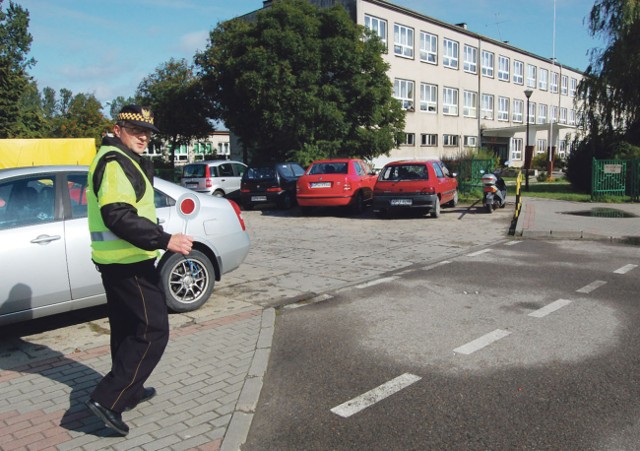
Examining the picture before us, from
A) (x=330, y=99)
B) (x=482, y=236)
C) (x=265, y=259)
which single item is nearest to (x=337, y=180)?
(x=482, y=236)

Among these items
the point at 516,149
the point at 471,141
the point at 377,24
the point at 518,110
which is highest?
the point at 377,24

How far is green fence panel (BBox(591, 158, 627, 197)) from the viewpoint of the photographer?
19.7m

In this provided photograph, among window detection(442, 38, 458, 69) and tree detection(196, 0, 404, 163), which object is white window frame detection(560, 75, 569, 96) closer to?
window detection(442, 38, 458, 69)

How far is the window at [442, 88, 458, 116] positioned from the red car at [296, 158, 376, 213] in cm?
2881

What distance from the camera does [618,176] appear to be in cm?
1970

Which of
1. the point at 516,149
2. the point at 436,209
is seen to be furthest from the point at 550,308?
the point at 516,149

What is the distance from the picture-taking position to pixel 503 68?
5119 cm

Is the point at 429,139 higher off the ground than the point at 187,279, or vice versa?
the point at 429,139

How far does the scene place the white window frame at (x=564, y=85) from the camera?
62.9 meters

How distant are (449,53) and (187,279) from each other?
41.9m

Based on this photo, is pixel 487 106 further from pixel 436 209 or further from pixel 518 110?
pixel 436 209

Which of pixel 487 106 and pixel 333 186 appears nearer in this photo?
pixel 333 186

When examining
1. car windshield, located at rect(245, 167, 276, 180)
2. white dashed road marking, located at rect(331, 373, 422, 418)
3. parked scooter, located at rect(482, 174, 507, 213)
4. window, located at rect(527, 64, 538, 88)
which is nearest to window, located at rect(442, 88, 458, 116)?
window, located at rect(527, 64, 538, 88)

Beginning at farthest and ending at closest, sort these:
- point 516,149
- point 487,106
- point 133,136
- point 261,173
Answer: point 516,149
point 487,106
point 261,173
point 133,136
